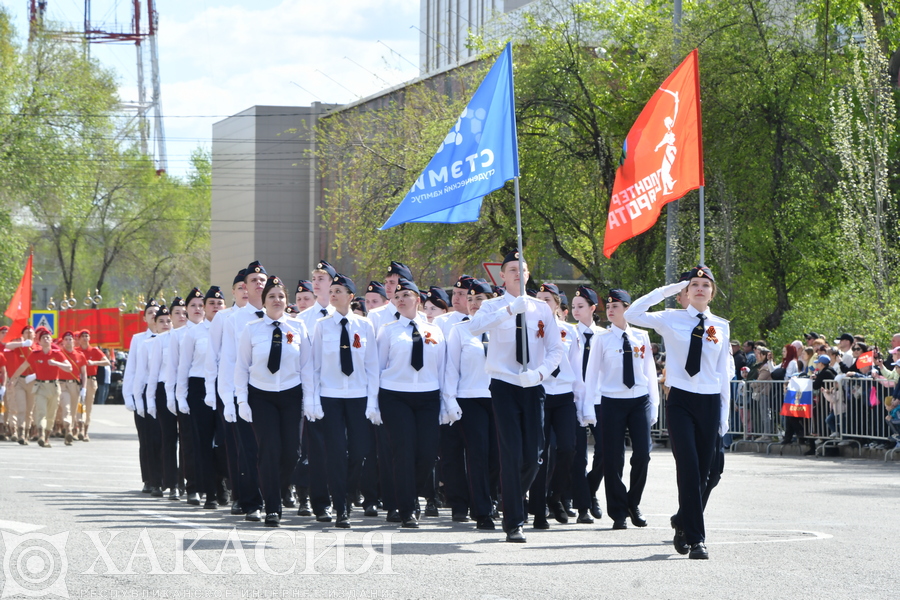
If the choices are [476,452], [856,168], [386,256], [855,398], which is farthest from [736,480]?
[386,256]

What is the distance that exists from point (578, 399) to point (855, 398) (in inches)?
425

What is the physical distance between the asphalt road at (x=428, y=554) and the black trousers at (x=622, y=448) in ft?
0.98

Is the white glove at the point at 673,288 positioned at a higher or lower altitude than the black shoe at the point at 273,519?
higher

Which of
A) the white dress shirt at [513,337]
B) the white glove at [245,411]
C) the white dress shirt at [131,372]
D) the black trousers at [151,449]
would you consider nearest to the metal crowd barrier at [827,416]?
the white dress shirt at [131,372]

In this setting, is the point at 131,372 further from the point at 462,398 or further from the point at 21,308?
the point at 21,308

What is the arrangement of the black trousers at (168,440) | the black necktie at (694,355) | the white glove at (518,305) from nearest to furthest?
the black necktie at (694,355) → the white glove at (518,305) → the black trousers at (168,440)

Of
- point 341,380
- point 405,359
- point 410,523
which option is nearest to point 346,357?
point 341,380

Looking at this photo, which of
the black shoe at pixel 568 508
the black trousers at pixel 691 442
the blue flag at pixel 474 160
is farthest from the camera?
the black shoe at pixel 568 508

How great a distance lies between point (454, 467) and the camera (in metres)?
11.9

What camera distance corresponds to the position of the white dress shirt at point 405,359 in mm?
11062

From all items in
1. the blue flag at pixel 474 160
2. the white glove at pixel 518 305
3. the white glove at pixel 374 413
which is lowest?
the white glove at pixel 374 413

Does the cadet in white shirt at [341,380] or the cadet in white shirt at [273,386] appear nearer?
the cadet in white shirt at [273,386]

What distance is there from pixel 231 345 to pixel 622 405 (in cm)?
326

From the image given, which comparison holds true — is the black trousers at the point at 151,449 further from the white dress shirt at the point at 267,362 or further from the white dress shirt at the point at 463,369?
the white dress shirt at the point at 463,369
